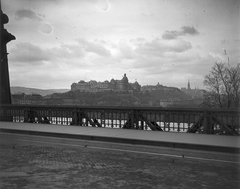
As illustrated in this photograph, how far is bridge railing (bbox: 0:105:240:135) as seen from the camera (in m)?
12.9

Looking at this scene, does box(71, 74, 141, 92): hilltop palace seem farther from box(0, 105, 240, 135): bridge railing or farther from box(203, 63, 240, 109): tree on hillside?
box(203, 63, 240, 109): tree on hillside

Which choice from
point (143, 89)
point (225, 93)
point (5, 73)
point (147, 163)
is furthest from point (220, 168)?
point (225, 93)

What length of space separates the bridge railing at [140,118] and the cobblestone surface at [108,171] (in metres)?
5.25

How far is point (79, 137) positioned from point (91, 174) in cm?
635

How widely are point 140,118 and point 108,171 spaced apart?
875 cm

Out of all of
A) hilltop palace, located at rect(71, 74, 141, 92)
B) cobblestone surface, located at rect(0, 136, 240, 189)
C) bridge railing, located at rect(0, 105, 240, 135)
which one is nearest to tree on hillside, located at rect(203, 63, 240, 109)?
hilltop palace, located at rect(71, 74, 141, 92)

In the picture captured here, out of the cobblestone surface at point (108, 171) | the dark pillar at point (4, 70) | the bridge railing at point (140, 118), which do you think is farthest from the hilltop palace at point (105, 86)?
the cobblestone surface at point (108, 171)

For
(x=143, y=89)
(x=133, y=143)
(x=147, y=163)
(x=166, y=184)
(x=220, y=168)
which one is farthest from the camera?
(x=143, y=89)

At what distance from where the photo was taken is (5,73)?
26.0m

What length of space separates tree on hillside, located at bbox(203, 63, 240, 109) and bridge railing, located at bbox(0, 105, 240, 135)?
21.1 meters

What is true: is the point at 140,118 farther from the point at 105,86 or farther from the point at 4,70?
the point at 4,70

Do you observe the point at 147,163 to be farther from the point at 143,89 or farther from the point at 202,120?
the point at 143,89

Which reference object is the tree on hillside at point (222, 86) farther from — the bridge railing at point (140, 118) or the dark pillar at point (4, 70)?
the dark pillar at point (4, 70)

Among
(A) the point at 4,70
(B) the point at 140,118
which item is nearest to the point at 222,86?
(B) the point at 140,118
